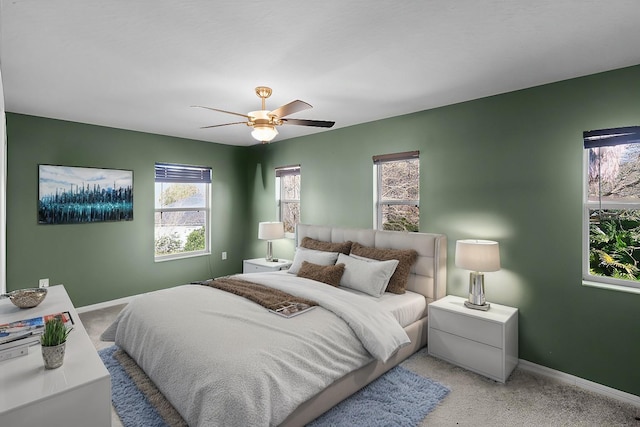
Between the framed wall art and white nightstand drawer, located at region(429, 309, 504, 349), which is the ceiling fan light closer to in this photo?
white nightstand drawer, located at region(429, 309, 504, 349)

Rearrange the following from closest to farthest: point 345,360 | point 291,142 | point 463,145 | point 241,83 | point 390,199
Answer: point 345,360
point 241,83
point 463,145
point 390,199
point 291,142

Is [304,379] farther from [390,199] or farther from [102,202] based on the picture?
[102,202]

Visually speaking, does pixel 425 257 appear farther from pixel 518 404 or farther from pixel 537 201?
pixel 518 404

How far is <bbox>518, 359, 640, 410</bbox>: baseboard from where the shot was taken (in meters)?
2.49

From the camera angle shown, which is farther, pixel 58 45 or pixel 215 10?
pixel 58 45

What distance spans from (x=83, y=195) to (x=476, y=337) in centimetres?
491

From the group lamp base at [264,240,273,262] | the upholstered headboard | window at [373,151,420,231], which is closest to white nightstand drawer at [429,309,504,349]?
the upholstered headboard

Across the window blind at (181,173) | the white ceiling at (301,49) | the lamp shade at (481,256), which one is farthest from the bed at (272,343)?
the window blind at (181,173)

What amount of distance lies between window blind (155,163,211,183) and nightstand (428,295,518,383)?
4.18 metres

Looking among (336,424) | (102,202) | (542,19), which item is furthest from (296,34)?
(102,202)

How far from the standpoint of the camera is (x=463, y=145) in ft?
11.2

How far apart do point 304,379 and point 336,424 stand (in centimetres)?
46

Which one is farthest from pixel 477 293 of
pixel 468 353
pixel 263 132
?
pixel 263 132

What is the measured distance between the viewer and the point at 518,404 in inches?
96.0
